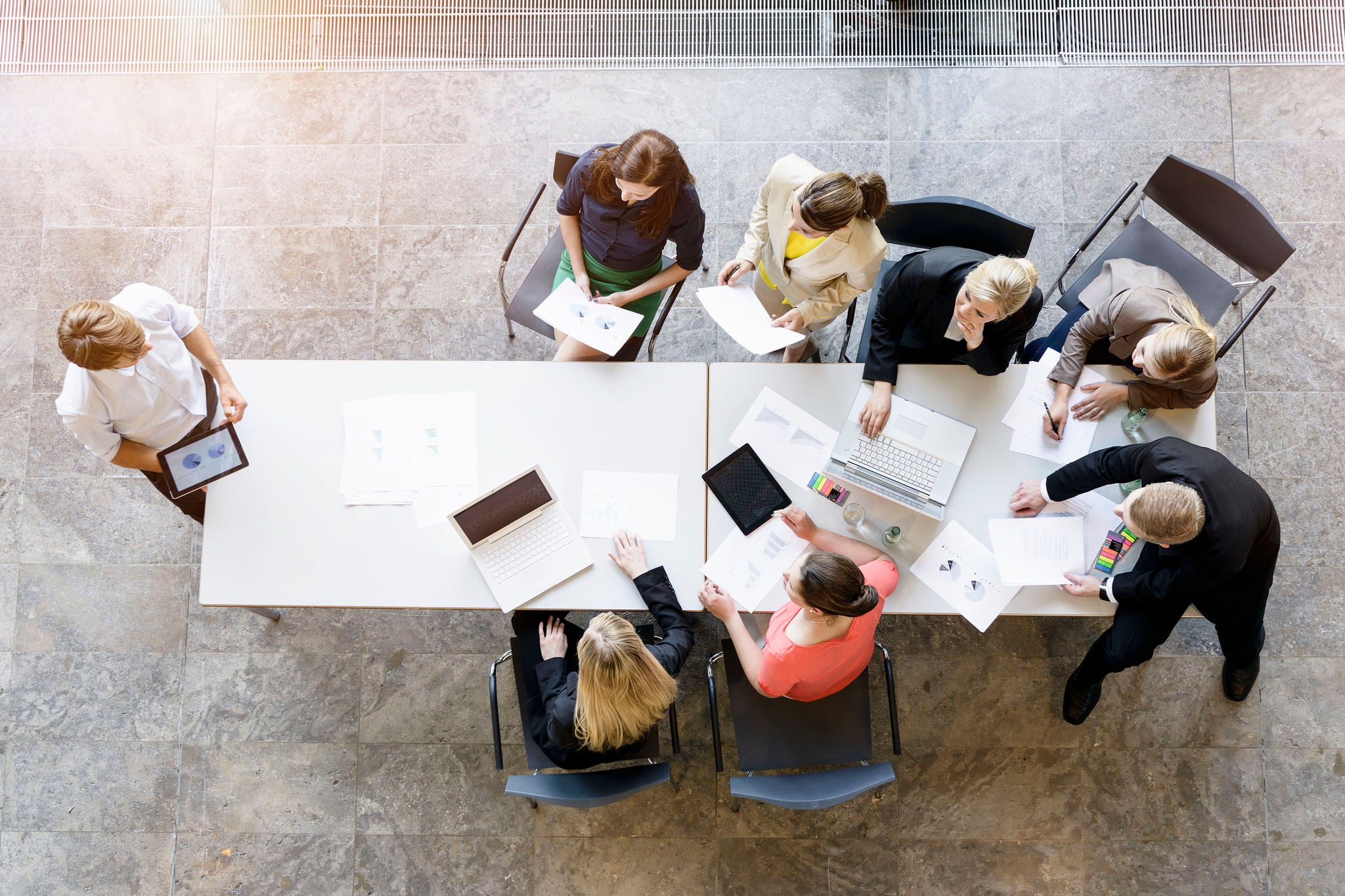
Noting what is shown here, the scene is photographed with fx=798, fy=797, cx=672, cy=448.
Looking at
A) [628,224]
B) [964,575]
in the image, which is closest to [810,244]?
[628,224]

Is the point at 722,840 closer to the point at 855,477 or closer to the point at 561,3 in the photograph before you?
the point at 855,477

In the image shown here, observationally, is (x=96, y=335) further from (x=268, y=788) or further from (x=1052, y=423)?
(x=1052, y=423)

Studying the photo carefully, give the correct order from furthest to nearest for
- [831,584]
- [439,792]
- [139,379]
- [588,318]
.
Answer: [439,792]
[588,318]
[139,379]
[831,584]

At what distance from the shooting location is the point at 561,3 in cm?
364

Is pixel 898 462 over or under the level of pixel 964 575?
over

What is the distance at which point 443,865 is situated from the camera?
10.5 ft

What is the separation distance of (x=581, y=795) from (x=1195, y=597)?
2.01m

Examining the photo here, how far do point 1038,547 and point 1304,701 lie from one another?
5.61 ft

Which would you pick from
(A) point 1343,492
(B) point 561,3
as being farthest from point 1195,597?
(B) point 561,3

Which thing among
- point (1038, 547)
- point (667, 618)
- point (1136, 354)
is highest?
point (1136, 354)

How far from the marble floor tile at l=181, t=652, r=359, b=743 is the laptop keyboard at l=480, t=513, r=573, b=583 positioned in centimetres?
123

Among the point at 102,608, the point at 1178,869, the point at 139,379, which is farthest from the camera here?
the point at 102,608

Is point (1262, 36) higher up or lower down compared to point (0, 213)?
higher up

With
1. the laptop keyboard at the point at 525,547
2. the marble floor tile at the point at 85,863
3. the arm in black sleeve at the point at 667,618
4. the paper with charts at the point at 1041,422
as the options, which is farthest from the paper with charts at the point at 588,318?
the marble floor tile at the point at 85,863
